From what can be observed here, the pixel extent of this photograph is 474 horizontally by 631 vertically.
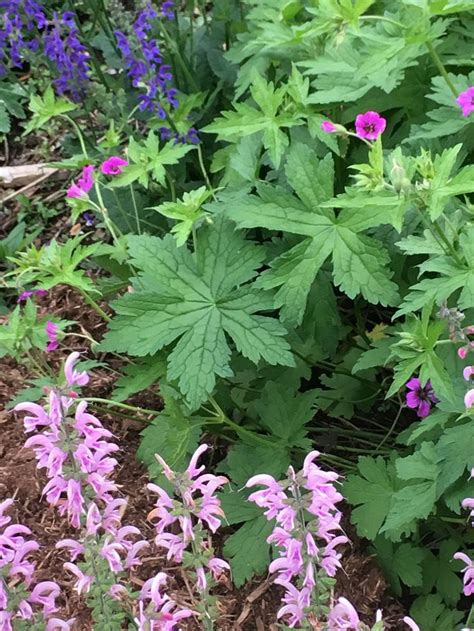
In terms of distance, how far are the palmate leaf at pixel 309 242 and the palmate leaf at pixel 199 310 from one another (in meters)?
0.12

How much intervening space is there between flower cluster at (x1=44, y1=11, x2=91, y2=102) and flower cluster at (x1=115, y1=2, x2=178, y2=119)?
0.21 meters

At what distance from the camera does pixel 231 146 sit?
3342 millimetres

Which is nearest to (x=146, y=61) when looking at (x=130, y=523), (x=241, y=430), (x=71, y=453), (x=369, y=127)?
(x=369, y=127)

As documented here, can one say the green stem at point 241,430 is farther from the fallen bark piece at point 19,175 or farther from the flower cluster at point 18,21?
the fallen bark piece at point 19,175

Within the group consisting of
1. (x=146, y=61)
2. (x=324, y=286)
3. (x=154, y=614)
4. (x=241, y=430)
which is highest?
(x=146, y=61)

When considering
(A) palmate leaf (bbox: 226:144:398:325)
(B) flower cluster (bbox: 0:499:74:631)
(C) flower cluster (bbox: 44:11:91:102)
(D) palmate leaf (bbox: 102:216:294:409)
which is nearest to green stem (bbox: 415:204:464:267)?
(A) palmate leaf (bbox: 226:144:398:325)

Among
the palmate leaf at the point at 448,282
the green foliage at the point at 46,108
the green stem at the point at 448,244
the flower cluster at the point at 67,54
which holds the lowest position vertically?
the palmate leaf at the point at 448,282

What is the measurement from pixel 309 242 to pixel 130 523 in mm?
1156

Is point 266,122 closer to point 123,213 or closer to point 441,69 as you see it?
point 441,69

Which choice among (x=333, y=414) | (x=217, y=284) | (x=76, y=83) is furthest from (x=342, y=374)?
(x=76, y=83)

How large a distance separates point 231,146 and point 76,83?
788mm

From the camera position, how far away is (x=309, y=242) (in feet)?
8.26

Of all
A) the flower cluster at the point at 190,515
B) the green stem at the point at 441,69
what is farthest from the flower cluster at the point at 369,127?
the flower cluster at the point at 190,515

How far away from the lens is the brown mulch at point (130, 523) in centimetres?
258
